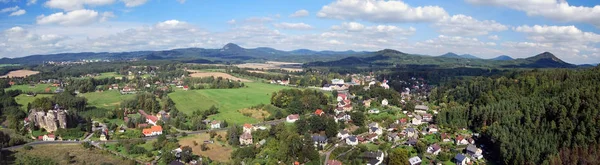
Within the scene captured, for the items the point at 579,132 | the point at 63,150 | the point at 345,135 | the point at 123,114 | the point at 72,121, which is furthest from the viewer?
the point at 123,114

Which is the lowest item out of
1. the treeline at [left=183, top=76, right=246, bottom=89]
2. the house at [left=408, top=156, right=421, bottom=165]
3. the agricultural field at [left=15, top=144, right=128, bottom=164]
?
the agricultural field at [left=15, top=144, right=128, bottom=164]

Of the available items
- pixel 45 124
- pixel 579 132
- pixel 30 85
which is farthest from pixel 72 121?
pixel 579 132

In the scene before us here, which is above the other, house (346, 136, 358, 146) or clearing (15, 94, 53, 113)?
clearing (15, 94, 53, 113)

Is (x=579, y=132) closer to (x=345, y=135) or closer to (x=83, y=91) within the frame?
(x=345, y=135)

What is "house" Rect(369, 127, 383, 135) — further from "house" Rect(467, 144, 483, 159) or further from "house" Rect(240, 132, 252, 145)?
"house" Rect(240, 132, 252, 145)

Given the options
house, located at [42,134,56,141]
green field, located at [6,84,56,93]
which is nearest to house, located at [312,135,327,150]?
house, located at [42,134,56,141]

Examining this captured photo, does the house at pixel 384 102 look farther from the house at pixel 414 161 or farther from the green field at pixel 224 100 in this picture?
the house at pixel 414 161

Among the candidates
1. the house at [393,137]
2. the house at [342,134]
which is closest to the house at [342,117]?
the house at [342,134]
